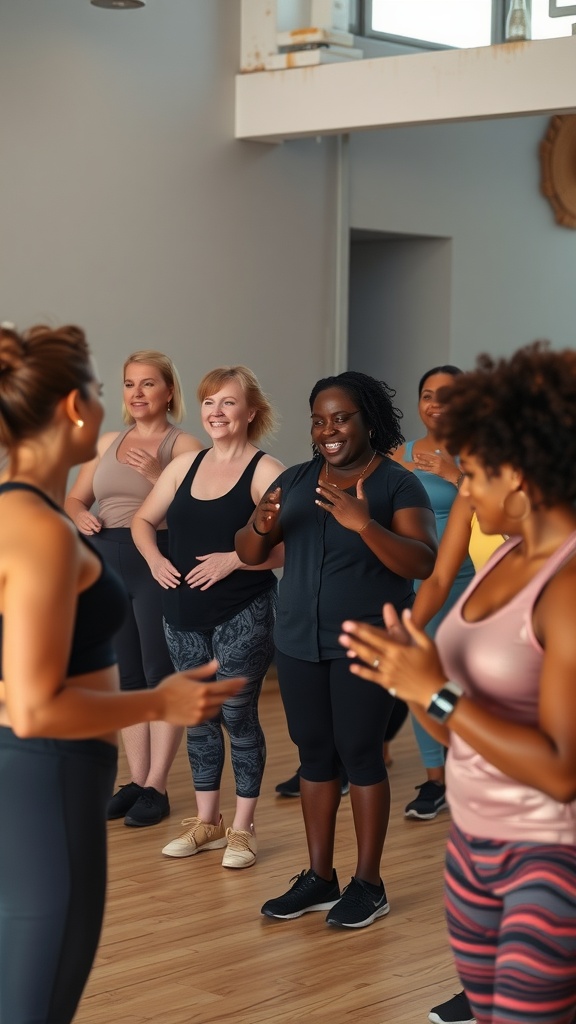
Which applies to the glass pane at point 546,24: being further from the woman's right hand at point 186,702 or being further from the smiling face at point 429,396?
the woman's right hand at point 186,702

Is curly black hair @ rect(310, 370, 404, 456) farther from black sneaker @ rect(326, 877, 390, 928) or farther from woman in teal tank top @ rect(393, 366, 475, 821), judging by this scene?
black sneaker @ rect(326, 877, 390, 928)

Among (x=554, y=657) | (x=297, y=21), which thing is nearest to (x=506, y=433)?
(x=554, y=657)

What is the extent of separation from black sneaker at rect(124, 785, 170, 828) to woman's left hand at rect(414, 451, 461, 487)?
1503 mm

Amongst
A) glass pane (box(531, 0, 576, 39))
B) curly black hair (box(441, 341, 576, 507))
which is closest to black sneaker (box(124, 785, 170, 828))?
curly black hair (box(441, 341, 576, 507))

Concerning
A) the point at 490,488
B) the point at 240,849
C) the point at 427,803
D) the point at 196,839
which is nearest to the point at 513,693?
the point at 490,488

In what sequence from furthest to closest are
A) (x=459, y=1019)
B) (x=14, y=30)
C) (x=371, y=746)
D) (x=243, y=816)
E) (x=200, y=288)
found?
(x=200, y=288), (x=14, y=30), (x=243, y=816), (x=371, y=746), (x=459, y=1019)

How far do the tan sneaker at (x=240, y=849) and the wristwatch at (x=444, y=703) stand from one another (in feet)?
8.33

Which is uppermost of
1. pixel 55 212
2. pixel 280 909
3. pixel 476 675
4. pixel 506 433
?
pixel 55 212

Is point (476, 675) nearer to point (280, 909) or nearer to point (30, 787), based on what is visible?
point (30, 787)

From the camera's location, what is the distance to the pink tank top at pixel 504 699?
6.21 feet

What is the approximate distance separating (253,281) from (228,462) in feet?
10.3

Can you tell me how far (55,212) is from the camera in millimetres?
6352

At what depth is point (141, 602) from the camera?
190 inches

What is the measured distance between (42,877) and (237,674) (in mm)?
2377
